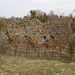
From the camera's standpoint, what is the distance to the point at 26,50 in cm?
1339

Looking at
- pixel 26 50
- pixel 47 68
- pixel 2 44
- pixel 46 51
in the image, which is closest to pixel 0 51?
pixel 2 44

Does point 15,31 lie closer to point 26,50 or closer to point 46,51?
point 26,50

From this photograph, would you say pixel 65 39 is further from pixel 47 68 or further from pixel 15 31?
pixel 47 68

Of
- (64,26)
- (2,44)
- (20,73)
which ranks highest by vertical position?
(64,26)

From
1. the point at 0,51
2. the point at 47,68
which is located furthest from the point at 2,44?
the point at 47,68

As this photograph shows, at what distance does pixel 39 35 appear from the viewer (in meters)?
13.8

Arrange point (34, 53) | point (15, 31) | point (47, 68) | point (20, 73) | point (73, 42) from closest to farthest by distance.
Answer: point (20, 73) → point (47, 68) → point (73, 42) → point (34, 53) → point (15, 31)

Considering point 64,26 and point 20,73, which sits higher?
point 64,26

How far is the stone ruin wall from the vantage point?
13.5 meters

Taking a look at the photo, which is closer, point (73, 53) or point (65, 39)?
point (73, 53)

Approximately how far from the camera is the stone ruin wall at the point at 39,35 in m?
13.5

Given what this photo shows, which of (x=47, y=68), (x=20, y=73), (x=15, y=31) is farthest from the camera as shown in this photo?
(x=15, y=31)

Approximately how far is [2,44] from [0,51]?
1.69 ft

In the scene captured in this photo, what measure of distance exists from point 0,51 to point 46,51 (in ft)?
9.65
